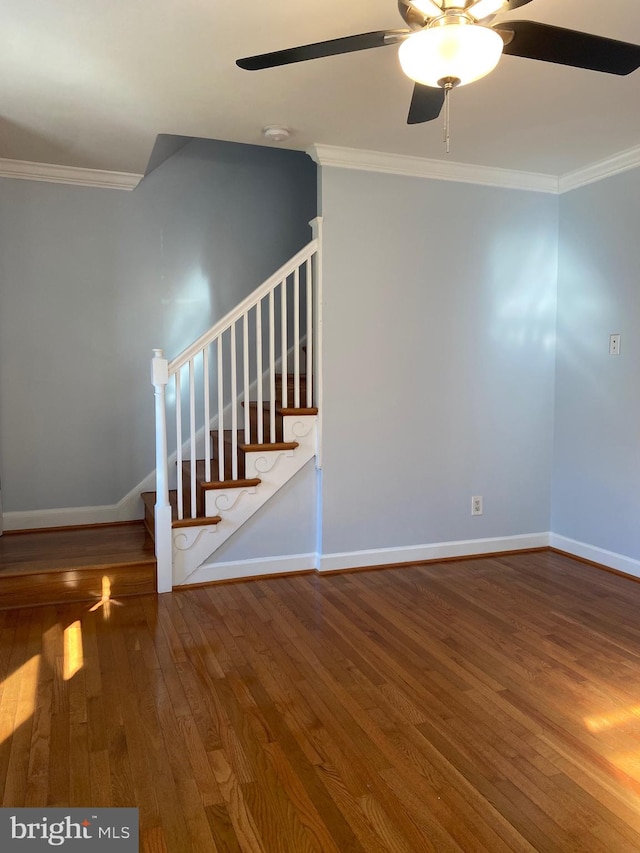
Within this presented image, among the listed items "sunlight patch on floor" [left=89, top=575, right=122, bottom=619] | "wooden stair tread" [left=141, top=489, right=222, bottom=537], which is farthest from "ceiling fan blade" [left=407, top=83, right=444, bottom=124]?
"sunlight patch on floor" [left=89, top=575, right=122, bottom=619]

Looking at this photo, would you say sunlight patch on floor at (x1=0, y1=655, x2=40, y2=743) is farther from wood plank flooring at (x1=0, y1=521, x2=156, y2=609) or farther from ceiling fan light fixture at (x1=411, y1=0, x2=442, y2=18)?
ceiling fan light fixture at (x1=411, y1=0, x2=442, y2=18)

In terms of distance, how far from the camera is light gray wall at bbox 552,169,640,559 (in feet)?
12.2

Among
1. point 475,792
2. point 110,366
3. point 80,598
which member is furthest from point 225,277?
point 475,792

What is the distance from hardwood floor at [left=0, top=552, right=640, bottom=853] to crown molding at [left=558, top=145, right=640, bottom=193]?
2.43m

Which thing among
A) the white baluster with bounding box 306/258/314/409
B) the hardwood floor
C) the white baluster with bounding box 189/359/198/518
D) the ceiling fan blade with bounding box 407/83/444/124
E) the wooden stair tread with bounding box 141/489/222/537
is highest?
the ceiling fan blade with bounding box 407/83/444/124

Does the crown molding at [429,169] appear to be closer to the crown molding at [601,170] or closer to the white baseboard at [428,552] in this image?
the crown molding at [601,170]

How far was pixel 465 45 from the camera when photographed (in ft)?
5.06

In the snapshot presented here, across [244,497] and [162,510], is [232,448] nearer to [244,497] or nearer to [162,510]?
[244,497]

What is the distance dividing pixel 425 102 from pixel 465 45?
51cm

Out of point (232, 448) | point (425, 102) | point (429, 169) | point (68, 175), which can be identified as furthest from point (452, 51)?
point (68, 175)

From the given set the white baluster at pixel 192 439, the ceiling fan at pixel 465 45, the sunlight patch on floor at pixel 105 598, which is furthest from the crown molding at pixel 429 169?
the sunlight patch on floor at pixel 105 598

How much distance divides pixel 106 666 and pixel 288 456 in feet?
5.00

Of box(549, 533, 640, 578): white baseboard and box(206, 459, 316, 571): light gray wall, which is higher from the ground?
box(206, 459, 316, 571): light gray wall

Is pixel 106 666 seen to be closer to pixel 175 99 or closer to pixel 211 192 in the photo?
pixel 175 99
